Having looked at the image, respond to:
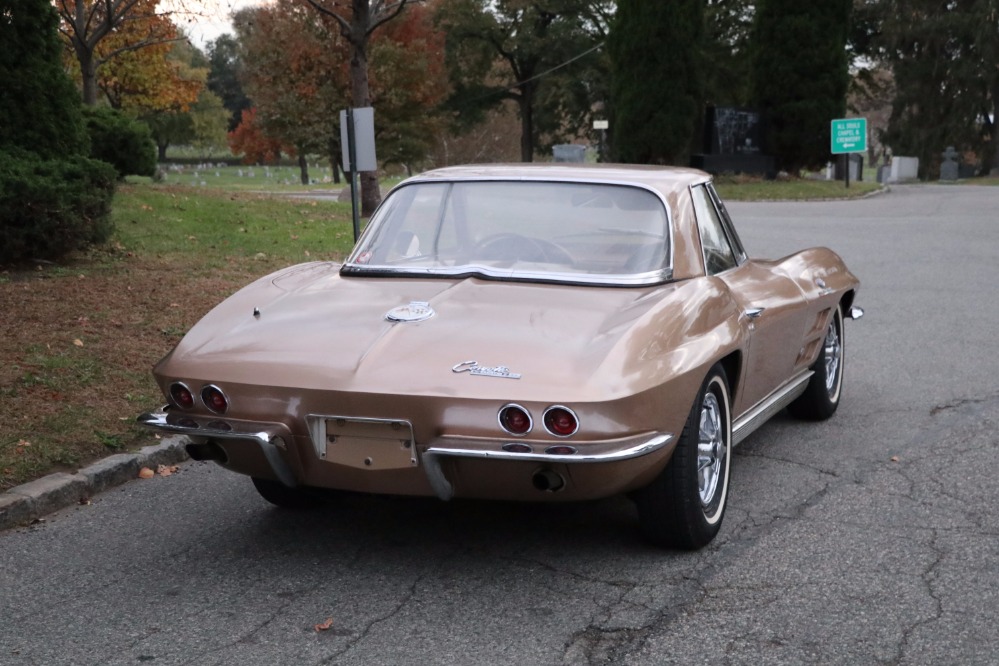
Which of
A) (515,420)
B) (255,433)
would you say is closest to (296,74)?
(255,433)

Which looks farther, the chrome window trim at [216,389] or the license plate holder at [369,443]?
the chrome window trim at [216,389]

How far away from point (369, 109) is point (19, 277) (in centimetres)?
336

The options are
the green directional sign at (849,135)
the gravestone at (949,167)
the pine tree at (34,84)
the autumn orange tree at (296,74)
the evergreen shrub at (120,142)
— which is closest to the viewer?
the pine tree at (34,84)

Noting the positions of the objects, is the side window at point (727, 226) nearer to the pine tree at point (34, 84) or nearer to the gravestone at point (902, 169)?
the pine tree at point (34, 84)

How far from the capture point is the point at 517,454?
12.2 ft

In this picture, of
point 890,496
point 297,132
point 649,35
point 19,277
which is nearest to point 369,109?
point 19,277

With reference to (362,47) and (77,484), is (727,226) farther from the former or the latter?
(362,47)

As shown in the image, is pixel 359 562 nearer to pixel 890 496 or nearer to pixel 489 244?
pixel 489 244

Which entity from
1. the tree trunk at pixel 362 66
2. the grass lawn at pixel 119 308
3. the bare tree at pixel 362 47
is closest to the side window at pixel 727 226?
the grass lawn at pixel 119 308

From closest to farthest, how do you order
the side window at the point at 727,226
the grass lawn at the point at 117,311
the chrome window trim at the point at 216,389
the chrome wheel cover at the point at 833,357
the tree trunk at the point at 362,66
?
the chrome window trim at the point at 216,389, the side window at the point at 727,226, the grass lawn at the point at 117,311, the chrome wheel cover at the point at 833,357, the tree trunk at the point at 362,66

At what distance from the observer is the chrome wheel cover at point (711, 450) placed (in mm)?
4531

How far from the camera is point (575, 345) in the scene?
3992mm

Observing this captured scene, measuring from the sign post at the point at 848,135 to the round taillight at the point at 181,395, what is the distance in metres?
30.2

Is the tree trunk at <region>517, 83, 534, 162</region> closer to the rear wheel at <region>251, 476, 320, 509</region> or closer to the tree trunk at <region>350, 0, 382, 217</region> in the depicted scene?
the tree trunk at <region>350, 0, 382, 217</region>
